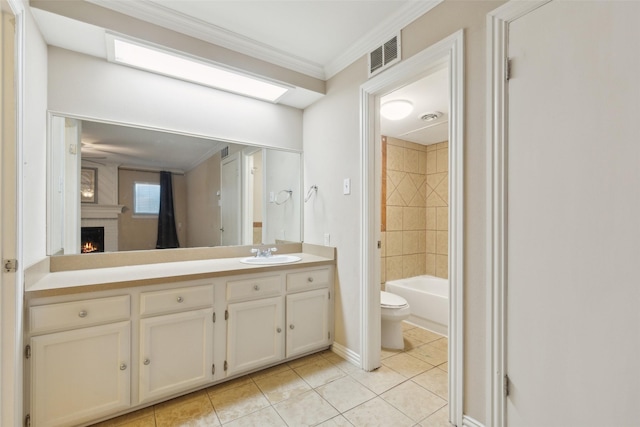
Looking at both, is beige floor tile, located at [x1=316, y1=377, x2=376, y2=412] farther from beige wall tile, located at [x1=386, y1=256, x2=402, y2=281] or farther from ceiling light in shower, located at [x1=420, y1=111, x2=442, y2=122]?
ceiling light in shower, located at [x1=420, y1=111, x2=442, y2=122]

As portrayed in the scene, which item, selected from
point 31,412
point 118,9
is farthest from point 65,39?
point 31,412

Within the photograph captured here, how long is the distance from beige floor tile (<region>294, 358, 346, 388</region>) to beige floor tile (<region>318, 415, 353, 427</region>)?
0.34m

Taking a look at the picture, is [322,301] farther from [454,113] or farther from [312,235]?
[454,113]

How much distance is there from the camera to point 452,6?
5.03ft

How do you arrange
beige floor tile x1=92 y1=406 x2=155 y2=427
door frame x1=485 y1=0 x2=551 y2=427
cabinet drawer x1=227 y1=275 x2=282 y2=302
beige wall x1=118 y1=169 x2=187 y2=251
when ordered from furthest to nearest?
beige wall x1=118 y1=169 x2=187 y2=251 < cabinet drawer x1=227 y1=275 x2=282 y2=302 < beige floor tile x1=92 y1=406 x2=155 y2=427 < door frame x1=485 y1=0 x2=551 y2=427

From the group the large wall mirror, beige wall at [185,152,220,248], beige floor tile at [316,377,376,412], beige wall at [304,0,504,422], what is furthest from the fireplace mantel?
beige floor tile at [316,377,376,412]

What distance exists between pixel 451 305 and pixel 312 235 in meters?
1.42

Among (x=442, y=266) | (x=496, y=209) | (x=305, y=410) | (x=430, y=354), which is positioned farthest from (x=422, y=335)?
(x=496, y=209)

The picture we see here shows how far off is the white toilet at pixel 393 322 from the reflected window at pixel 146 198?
2082mm

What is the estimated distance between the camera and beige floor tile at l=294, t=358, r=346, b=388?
1977 millimetres

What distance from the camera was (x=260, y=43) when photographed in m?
2.12

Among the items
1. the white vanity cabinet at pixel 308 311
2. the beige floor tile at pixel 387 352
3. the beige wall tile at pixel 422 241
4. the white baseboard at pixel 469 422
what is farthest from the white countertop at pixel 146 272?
the beige wall tile at pixel 422 241

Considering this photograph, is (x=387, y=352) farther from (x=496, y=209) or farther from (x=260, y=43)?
(x=260, y=43)

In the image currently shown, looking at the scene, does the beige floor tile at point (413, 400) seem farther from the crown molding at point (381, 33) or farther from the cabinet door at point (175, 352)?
the crown molding at point (381, 33)
